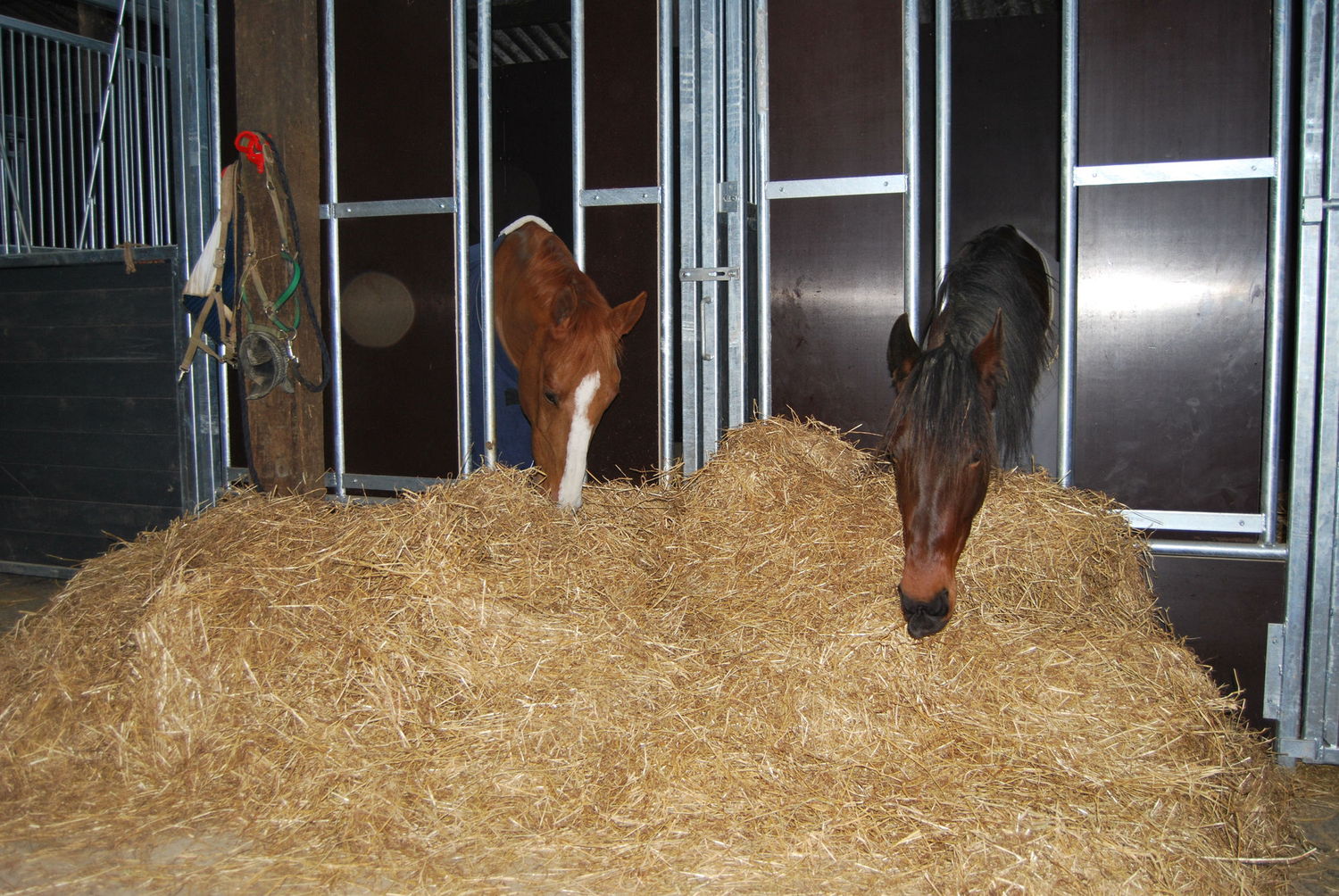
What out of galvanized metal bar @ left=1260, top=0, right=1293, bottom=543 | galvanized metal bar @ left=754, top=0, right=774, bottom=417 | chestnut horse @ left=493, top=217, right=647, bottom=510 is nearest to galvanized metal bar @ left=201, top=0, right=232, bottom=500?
chestnut horse @ left=493, top=217, right=647, bottom=510

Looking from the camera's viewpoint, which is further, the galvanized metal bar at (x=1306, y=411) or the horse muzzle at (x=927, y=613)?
the galvanized metal bar at (x=1306, y=411)

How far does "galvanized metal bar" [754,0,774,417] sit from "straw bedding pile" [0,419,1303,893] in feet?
2.17

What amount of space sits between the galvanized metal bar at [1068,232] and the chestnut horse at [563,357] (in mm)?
1468

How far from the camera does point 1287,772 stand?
8.45 ft

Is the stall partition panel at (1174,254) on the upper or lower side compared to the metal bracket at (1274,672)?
upper

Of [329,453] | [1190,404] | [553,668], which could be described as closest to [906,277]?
[1190,404]

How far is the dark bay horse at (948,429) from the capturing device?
203 cm

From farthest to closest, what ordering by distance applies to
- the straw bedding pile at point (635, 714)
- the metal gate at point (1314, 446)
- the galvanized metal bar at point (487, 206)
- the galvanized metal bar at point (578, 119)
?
the galvanized metal bar at point (487, 206) < the galvanized metal bar at point (578, 119) < the metal gate at point (1314, 446) < the straw bedding pile at point (635, 714)

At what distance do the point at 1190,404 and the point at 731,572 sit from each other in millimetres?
1676

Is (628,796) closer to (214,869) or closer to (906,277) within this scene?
(214,869)

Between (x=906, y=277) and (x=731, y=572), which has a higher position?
(x=906, y=277)

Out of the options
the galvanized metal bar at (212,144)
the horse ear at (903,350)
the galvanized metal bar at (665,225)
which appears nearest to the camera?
the horse ear at (903,350)

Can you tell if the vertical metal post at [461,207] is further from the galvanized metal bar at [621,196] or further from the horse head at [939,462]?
the horse head at [939,462]

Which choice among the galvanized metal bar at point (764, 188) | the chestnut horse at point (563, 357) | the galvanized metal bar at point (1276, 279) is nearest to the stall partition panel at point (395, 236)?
the chestnut horse at point (563, 357)
